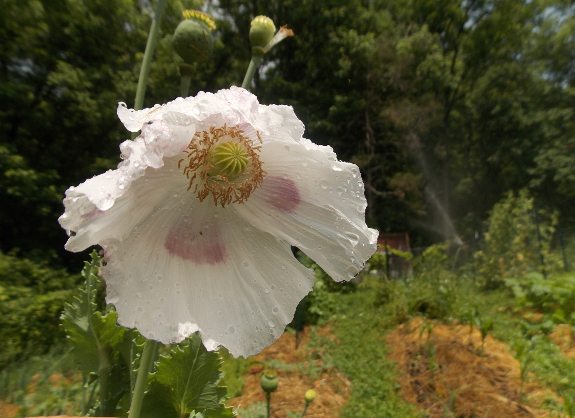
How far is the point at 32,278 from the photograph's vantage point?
6.63 meters

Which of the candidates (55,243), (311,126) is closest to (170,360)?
(55,243)

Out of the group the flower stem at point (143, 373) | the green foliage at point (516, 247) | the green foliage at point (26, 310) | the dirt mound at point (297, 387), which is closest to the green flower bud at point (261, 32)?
the flower stem at point (143, 373)

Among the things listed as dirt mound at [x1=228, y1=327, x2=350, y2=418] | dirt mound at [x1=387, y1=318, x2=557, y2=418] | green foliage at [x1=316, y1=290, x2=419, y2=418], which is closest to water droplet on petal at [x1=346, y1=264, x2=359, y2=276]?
dirt mound at [x1=387, y1=318, x2=557, y2=418]

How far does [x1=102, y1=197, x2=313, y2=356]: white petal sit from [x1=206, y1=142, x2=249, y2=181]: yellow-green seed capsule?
108 millimetres

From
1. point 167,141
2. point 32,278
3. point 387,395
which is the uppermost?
point 32,278

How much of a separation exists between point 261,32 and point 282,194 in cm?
55

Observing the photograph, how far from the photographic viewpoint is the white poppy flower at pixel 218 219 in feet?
2.10

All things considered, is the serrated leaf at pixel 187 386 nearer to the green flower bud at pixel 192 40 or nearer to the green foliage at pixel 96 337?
the green foliage at pixel 96 337

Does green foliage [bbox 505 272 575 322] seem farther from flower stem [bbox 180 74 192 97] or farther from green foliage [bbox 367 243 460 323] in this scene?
flower stem [bbox 180 74 192 97]

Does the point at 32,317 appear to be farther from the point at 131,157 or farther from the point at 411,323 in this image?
the point at 131,157

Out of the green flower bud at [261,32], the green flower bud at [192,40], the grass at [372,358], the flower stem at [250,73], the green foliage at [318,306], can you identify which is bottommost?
the flower stem at [250,73]

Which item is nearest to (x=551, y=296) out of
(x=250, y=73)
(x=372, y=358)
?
(x=372, y=358)

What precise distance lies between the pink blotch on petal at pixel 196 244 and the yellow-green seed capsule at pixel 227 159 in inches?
5.5

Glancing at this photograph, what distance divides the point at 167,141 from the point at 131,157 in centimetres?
6
